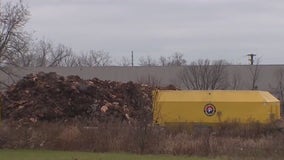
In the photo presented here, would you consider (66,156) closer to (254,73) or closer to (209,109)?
(209,109)

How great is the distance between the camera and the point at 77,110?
92.6ft

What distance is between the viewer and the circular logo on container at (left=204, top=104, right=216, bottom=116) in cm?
2722

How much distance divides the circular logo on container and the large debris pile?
8.40 feet

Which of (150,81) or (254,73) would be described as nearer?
(150,81)

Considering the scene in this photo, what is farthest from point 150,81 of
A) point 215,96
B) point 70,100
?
point 215,96

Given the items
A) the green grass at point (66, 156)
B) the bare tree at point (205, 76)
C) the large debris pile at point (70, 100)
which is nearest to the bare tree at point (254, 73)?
the bare tree at point (205, 76)

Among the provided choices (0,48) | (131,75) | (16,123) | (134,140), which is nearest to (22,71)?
(131,75)

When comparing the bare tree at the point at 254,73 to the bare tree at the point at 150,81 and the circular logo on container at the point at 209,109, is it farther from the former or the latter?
the circular logo on container at the point at 209,109

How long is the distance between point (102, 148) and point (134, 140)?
49.3 inches

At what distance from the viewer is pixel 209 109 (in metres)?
27.3

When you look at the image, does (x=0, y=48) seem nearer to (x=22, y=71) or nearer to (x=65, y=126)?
(x=22, y=71)

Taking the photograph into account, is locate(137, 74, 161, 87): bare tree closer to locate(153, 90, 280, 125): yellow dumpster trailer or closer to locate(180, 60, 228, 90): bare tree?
locate(180, 60, 228, 90): bare tree

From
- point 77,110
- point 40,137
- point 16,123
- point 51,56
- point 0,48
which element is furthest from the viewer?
point 51,56

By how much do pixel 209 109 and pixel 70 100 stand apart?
6453 mm
